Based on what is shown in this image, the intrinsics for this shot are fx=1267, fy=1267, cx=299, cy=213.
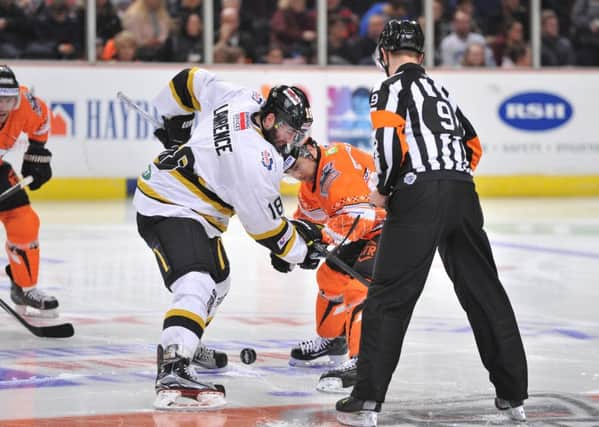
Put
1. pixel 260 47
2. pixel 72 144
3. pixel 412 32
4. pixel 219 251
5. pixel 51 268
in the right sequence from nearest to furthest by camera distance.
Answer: pixel 412 32 → pixel 219 251 → pixel 51 268 → pixel 72 144 → pixel 260 47

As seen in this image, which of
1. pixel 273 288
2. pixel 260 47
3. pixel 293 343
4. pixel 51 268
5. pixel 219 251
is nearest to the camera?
pixel 219 251

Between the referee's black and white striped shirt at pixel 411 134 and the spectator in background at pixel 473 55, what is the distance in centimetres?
925

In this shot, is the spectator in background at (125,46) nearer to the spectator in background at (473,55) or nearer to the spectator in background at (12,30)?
the spectator in background at (12,30)

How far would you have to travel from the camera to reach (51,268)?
25.4 ft

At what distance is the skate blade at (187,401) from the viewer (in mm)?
4199

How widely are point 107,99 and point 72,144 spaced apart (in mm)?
550

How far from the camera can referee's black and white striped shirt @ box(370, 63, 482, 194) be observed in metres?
3.96

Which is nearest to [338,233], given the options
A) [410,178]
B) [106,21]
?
[410,178]

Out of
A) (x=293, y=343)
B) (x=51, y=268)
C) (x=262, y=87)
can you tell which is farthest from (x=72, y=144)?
(x=293, y=343)

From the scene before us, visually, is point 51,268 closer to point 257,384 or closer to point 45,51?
point 257,384

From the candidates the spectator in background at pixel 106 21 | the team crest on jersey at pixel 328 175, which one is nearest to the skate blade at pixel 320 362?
the team crest on jersey at pixel 328 175

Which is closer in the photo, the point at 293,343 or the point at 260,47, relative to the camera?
the point at 293,343

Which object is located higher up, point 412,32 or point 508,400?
point 412,32

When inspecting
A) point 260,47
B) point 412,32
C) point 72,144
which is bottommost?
point 72,144
